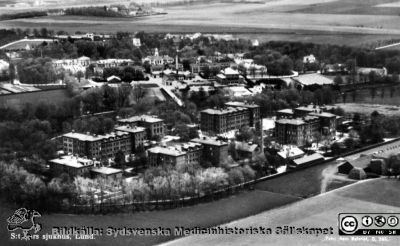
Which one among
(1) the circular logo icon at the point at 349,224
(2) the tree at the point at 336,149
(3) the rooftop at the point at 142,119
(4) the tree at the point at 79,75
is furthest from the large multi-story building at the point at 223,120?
(1) the circular logo icon at the point at 349,224

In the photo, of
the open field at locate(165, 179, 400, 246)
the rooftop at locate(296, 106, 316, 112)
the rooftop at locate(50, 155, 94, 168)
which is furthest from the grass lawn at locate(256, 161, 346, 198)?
the rooftop at locate(296, 106, 316, 112)

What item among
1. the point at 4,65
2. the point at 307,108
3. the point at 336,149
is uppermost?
the point at 4,65

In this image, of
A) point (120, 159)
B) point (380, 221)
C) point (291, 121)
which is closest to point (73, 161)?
point (120, 159)

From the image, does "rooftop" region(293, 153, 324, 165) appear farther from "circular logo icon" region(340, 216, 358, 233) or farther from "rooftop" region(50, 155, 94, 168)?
"circular logo icon" region(340, 216, 358, 233)

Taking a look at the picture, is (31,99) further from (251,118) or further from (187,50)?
(187,50)

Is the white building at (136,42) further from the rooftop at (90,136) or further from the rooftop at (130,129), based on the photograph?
the rooftop at (90,136)

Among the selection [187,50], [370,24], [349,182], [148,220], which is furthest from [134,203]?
[187,50]

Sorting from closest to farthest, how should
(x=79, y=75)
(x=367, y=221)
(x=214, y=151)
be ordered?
(x=367, y=221), (x=214, y=151), (x=79, y=75)

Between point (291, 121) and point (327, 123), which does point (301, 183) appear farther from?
point (327, 123)
